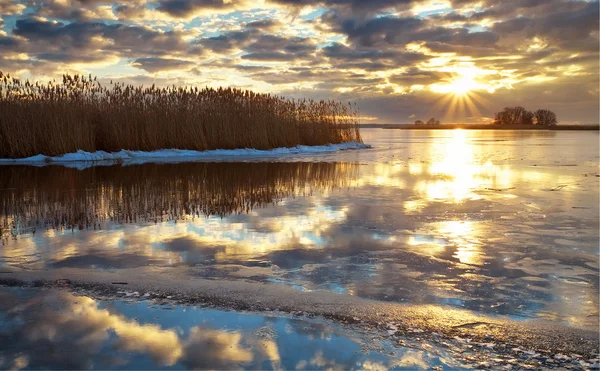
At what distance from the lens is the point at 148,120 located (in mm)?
17359

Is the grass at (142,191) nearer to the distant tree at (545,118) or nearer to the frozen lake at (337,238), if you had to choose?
the frozen lake at (337,238)

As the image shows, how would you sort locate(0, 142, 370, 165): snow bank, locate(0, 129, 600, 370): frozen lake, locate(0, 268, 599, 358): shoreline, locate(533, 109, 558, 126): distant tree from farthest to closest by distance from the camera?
locate(533, 109, 558, 126): distant tree, locate(0, 142, 370, 165): snow bank, locate(0, 129, 600, 370): frozen lake, locate(0, 268, 599, 358): shoreline

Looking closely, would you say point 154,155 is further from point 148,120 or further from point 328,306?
point 328,306

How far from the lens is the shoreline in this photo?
2648mm

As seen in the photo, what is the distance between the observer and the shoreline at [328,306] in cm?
265

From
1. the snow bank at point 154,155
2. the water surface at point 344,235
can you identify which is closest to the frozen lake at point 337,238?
the water surface at point 344,235

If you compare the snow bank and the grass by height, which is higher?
the snow bank

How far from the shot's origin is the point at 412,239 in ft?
16.0

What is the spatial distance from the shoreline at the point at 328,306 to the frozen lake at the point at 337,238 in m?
0.06

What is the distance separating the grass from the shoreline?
7.19 ft

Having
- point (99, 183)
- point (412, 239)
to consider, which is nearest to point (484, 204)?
point (412, 239)

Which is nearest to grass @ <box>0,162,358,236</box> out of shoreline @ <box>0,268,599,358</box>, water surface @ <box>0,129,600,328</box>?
water surface @ <box>0,129,600,328</box>

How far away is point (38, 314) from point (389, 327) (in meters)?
1.99

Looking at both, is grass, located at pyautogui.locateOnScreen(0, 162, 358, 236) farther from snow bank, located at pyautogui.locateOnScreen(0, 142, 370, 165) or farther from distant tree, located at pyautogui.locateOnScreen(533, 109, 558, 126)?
distant tree, located at pyautogui.locateOnScreen(533, 109, 558, 126)
